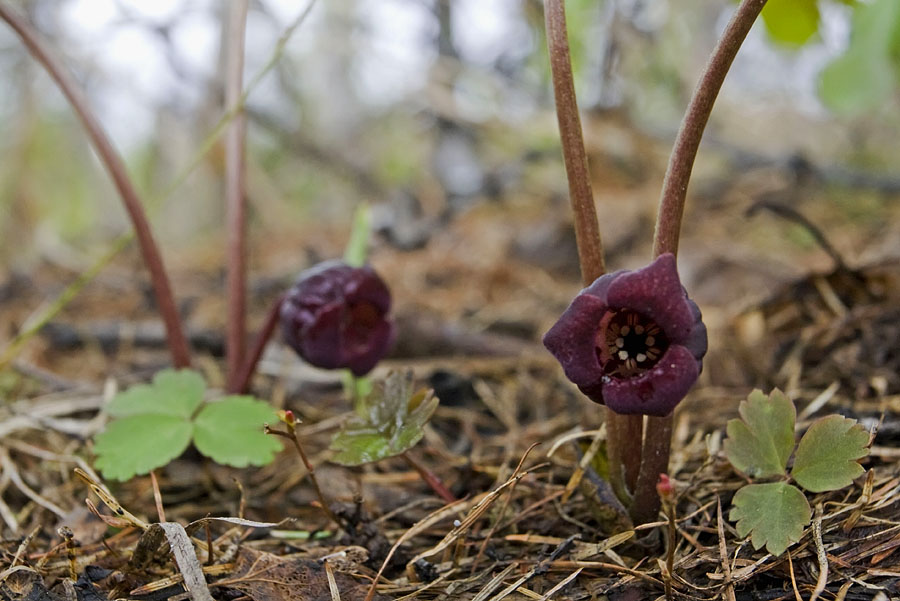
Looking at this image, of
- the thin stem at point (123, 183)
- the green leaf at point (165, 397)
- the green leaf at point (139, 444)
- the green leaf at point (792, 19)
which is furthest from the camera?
the green leaf at point (792, 19)

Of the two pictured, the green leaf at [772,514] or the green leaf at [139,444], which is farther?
the green leaf at [139,444]

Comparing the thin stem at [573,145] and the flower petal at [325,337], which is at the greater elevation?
the thin stem at [573,145]

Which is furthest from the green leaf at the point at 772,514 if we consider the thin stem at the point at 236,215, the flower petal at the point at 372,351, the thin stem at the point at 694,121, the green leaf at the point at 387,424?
the thin stem at the point at 236,215

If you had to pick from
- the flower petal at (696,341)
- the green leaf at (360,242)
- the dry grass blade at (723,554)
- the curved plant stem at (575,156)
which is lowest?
the dry grass blade at (723,554)

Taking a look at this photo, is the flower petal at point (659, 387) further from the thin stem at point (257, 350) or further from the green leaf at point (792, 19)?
the green leaf at point (792, 19)

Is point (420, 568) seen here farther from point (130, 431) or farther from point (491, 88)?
point (491, 88)

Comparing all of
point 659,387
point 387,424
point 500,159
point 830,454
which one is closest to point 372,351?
point 387,424

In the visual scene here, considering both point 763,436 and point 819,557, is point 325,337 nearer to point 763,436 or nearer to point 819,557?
point 763,436

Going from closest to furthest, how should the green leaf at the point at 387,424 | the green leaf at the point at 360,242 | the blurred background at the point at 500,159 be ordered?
the green leaf at the point at 387,424 → the green leaf at the point at 360,242 → the blurred background at the point at 500,159
